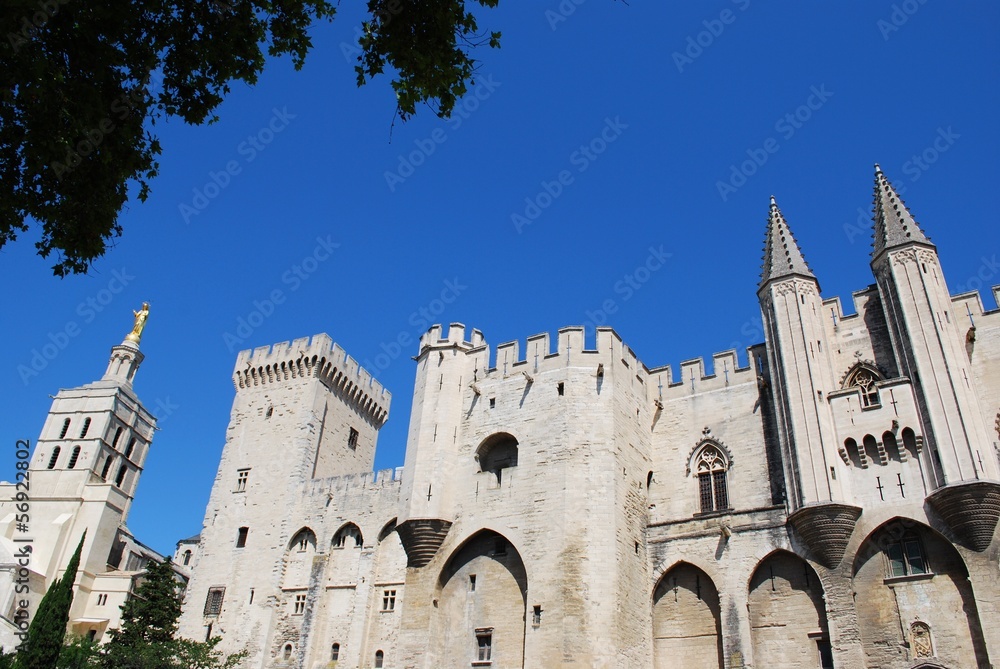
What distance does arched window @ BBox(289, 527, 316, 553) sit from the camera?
30703 millimetres

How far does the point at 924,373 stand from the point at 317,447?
23.4 m

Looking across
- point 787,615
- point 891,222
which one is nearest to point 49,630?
point 787,615

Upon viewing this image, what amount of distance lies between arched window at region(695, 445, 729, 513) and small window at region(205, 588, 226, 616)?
18805mm

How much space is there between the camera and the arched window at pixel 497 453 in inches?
963

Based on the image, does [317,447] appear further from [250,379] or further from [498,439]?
[498,439]

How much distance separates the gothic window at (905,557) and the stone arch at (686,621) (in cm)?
430

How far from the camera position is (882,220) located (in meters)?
23.6

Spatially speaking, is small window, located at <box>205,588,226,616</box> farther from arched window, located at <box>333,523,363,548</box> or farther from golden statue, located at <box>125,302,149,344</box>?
golden statue, located at <box>125,302,149,344</box>

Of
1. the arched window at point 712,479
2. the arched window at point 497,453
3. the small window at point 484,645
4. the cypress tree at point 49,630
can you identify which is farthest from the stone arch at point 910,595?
the cypress tree at point 49,630

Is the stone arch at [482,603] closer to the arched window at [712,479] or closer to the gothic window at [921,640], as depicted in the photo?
the arched window at [712,479]

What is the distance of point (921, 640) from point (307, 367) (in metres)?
25.6

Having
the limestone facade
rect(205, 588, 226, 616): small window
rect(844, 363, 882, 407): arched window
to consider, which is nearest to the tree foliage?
the limestone facade

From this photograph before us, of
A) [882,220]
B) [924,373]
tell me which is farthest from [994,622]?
[882,220]

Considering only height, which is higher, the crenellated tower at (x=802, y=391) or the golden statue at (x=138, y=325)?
the golden statue at (x=138, y=325)
